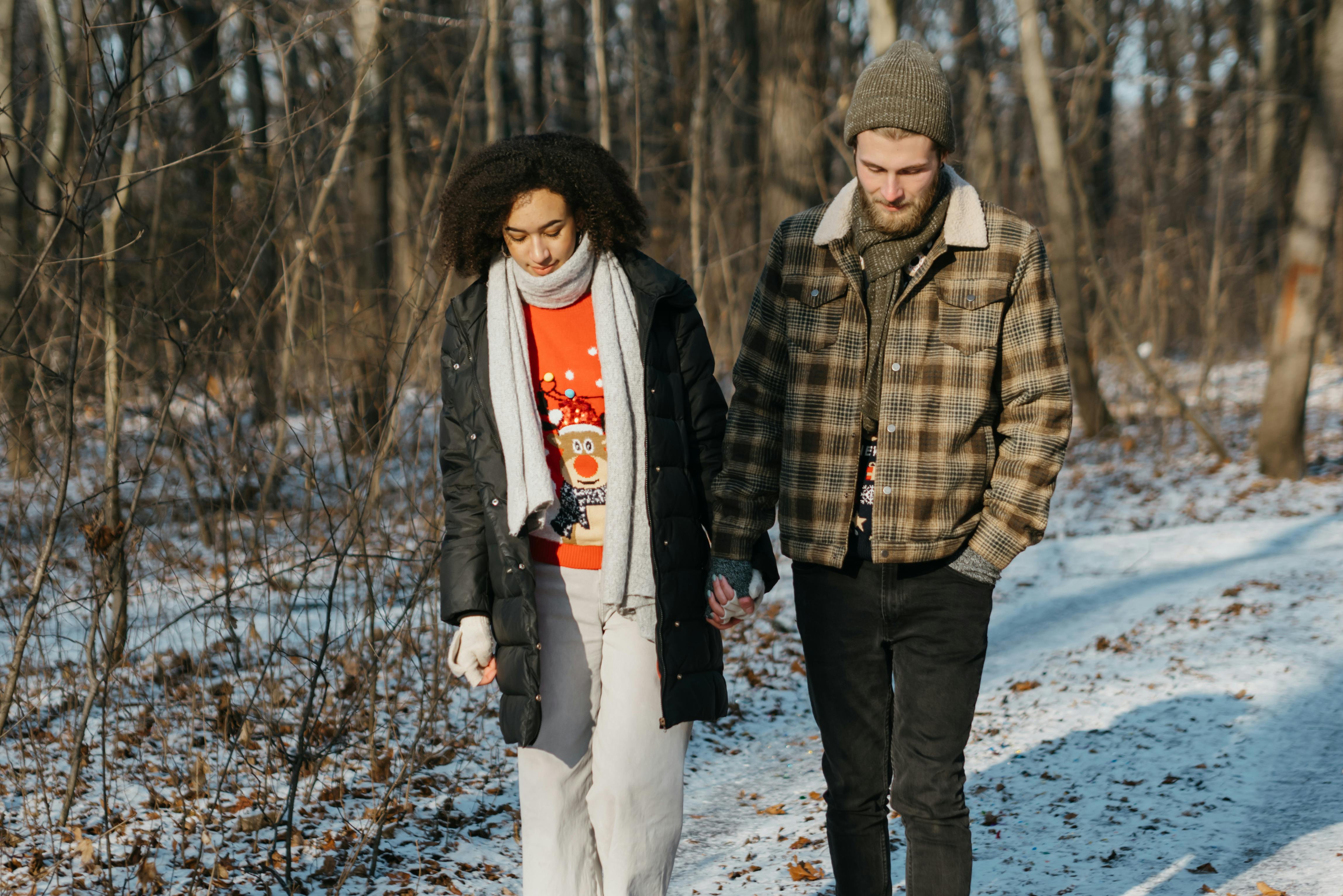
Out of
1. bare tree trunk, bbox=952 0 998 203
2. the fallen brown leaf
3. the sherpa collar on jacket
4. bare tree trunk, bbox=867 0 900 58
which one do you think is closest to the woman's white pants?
the sherpa collar on jacket

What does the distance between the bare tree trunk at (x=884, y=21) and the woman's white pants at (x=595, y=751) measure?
22.9ft

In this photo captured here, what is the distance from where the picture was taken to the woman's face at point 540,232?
104 inches

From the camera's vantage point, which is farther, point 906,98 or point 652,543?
point 652,543

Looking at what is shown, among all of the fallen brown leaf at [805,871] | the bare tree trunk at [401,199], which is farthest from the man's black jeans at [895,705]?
the bare tree trunk at [401,199]

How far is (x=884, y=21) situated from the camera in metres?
8.62

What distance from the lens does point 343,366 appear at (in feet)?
17.0

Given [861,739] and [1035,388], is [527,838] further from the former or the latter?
[1035,388]

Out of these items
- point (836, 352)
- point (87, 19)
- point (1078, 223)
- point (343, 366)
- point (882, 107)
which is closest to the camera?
point (882, 107)

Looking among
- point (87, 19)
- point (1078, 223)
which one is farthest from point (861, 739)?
point (1078, 223)

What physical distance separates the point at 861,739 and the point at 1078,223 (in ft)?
37.6

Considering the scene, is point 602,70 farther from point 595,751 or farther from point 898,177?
point 595,751

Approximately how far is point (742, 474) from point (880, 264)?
58 centimetres

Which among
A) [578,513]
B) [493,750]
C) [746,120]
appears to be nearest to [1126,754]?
[493,750]

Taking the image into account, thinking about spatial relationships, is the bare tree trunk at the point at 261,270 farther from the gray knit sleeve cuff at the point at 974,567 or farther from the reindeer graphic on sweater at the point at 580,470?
the gray knit sleeve cuff at the point at 974,567
